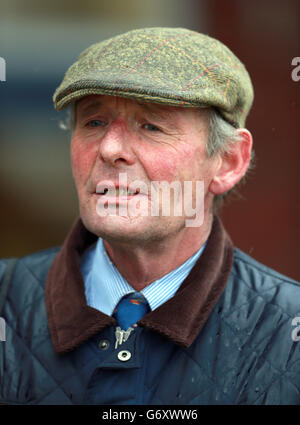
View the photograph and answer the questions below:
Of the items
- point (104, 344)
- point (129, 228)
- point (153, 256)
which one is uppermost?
point (129, 228)

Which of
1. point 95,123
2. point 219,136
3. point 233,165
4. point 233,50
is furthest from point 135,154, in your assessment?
point 233,50

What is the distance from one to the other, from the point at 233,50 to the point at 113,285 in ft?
6.27

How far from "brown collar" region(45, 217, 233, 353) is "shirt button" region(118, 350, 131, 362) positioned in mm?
98

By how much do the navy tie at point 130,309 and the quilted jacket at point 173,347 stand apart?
0.07 metres

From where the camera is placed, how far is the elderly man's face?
1736 millimetres

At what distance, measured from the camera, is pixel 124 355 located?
5.67ft

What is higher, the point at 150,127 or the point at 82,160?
the point at 150,127

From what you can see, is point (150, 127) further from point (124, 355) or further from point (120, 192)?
point (124, 355)

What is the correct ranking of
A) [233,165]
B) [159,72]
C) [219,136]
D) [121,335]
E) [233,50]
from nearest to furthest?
[159,72], [121,335], [219,136], [233,165], [233,50]

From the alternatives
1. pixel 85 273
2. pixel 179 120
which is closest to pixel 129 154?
pixel 179 120

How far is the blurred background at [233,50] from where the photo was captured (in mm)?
3207

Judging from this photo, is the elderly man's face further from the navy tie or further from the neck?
the navy tie

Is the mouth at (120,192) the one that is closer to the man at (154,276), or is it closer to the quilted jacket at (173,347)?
the man at (154,276)

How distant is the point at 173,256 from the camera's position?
1.94 meters
